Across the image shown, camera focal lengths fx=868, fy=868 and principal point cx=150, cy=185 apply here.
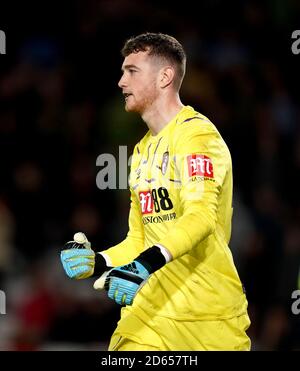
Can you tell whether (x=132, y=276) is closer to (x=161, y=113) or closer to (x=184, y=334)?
(x=184, y=334)

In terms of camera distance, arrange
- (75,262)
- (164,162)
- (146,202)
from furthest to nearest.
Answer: (146,202) < (164,162) < (75,262)

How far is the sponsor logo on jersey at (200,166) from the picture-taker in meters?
4.75

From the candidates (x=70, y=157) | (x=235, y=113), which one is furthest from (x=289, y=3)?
(x=70, y=157)

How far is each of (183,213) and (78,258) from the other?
2.38 feet

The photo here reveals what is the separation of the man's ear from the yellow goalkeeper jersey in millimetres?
228

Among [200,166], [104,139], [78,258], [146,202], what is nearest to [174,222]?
[146,202]

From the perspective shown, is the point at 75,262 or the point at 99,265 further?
the point at 99,265

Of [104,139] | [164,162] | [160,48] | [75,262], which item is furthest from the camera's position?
[104,139]

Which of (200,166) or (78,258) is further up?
(200,166)

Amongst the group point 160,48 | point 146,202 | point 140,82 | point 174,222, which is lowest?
point 174,222

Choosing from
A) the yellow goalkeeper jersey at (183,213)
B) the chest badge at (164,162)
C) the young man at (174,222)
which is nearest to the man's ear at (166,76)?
the young man at (174,222)

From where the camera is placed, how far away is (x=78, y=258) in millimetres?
5035

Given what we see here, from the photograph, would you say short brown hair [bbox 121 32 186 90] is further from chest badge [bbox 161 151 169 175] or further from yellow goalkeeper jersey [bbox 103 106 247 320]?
chest badge [bbox 161 151 169 175]
